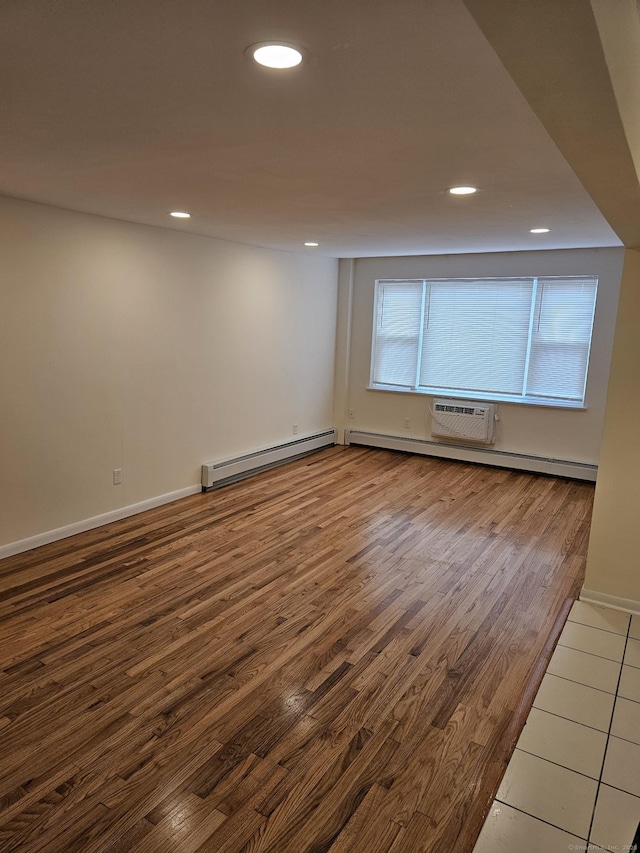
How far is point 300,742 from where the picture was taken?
86.8 inches

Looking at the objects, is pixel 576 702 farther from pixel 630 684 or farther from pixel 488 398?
pixel 488 398

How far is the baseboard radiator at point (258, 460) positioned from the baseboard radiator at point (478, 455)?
0.55 meters

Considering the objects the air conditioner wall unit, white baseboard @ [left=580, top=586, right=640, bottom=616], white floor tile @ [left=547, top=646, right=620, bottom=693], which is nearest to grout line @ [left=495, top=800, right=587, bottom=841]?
white floor tile @ [left=547, top=646, right=620, bottom=693]

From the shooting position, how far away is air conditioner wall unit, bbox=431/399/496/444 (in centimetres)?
625

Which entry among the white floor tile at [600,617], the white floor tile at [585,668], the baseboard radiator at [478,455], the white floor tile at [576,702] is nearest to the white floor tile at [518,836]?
the white floor tile at [576,702]

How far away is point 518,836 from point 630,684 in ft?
3.73

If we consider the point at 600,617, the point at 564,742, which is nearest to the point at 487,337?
the point at 600,617

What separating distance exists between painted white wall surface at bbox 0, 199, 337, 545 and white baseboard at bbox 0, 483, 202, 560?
45 millimetres

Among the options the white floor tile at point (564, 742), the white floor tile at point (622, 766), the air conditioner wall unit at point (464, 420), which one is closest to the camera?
the white floor tile at point (622, 766)

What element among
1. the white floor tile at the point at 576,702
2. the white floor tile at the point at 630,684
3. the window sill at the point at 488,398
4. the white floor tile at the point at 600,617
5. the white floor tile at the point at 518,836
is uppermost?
the window sill at the point at 488,398

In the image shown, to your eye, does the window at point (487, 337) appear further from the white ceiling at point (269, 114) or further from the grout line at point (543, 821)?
the grout line at point (543, 821)

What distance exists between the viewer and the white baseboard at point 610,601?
3275 millimetres

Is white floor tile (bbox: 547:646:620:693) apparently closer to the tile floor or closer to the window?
the tile floor

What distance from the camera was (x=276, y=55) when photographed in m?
1.42
